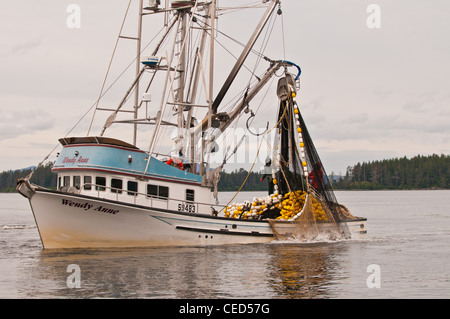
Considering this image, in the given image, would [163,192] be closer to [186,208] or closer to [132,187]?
[186,208]

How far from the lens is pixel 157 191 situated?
22.2 metres

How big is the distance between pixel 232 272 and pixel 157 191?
206 inches

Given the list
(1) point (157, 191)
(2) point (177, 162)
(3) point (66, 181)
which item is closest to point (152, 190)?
(1) point (157, 191)

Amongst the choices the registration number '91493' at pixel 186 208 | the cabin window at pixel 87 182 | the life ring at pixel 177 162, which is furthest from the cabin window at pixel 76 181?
the registration number '91493' at pixel 186 208

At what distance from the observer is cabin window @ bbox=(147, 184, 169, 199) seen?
2199cm

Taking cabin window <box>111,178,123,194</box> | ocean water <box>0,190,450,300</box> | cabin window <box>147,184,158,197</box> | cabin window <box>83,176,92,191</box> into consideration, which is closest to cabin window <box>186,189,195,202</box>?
cabin window <box>147,184,158,197</box>

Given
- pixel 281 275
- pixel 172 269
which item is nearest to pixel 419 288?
pixel 281 275

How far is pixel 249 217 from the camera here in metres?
25.0

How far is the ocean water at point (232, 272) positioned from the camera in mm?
15383

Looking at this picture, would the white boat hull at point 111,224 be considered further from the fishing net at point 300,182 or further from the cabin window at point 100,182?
the fishing net at point 300,182

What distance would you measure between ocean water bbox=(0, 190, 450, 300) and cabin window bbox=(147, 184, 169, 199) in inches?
74.1

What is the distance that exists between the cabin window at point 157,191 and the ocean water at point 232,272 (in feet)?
6.17
